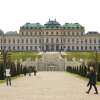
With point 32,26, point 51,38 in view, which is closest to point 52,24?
point 51,38

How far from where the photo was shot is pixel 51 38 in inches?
4560

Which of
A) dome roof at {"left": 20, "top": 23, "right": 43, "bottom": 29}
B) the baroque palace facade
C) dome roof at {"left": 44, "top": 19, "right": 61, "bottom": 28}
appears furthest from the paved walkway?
dome roof at {"left": 20, "top": 23, "right": 43, "bottom": 29}

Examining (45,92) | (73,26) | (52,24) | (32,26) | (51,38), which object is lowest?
(45,92)

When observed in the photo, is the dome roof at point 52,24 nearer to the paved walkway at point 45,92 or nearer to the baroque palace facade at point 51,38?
the baroque palace facade at point 51,38

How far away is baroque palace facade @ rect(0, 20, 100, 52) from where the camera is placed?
115m

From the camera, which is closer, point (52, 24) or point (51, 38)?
point (51, 38)

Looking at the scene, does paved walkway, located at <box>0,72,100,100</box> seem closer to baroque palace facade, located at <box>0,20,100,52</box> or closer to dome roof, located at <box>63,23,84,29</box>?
baroque palace facade, located at <box>0,20,100,52</box>

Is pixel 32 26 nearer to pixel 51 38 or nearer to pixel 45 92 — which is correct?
pixel 51 38

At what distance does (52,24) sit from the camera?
Answer: 4601 inches

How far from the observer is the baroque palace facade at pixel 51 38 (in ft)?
378

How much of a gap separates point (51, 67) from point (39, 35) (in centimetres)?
5535

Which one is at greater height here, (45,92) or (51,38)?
(51,38)

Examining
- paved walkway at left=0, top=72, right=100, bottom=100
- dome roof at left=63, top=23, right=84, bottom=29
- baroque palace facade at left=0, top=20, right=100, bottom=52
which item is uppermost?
dome roof at left=63, top=23, right=84, bottom=29

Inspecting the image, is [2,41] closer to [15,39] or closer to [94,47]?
[15,39]
